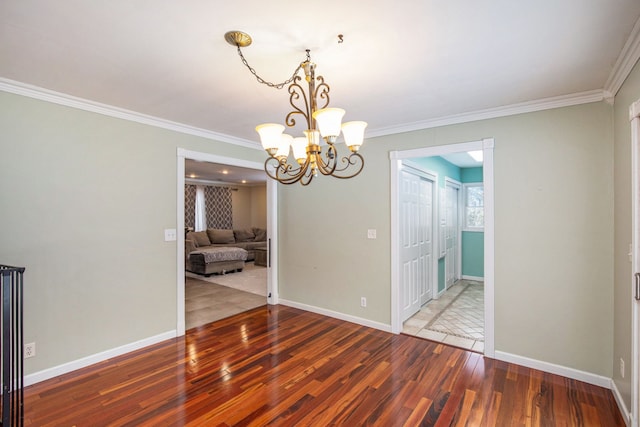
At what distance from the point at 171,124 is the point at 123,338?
232cm

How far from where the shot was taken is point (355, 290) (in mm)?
3969

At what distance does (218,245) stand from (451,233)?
6.06 metres

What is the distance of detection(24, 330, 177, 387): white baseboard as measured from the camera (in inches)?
99.7

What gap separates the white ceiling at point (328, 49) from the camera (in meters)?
1.55

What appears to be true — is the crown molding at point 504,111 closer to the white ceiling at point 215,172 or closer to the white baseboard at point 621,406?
the white baseboard at point 621,406

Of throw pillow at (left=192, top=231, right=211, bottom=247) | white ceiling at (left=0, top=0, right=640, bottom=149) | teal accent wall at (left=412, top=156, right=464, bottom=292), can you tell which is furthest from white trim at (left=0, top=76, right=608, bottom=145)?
throw pillow at (left=192, top=231, right=211, bottom=247)

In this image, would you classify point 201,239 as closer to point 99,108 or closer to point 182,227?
point 182,227

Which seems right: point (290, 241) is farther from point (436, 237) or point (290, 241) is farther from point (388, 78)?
point (388, 78)

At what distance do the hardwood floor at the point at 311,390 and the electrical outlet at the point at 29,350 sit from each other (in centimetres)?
25

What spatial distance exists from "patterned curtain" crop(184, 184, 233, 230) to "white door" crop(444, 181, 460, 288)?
7.12 metres

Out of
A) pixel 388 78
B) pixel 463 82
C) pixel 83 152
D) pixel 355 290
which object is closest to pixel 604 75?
pixel 463 82

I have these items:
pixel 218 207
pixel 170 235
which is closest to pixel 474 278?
pixel 170 235

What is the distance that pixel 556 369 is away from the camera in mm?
2705

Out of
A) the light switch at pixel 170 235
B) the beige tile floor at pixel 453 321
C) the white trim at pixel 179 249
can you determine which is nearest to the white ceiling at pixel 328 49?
the white trim at pixel 179 249
